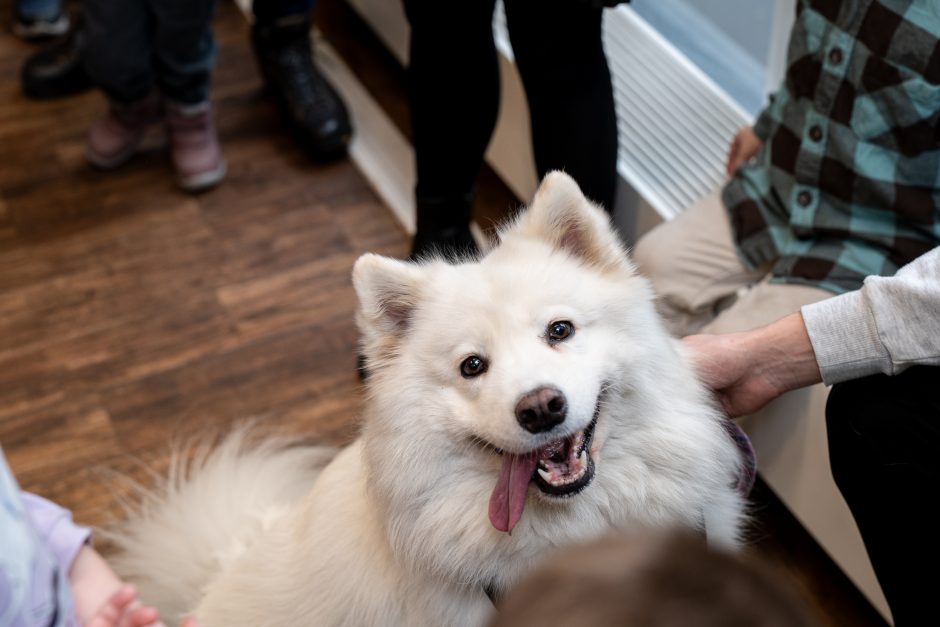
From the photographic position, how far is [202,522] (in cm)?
154

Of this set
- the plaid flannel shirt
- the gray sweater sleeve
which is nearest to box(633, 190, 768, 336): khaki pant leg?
the plaid flannel shirt

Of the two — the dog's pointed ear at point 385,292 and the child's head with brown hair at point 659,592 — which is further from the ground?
the child's head with brown hair at point 659,592

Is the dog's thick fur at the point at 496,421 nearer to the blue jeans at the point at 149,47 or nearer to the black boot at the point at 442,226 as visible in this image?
the black boot at the point at 442,226

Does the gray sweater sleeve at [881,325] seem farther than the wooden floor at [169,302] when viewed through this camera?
No

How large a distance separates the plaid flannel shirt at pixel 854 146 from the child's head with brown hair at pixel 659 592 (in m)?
0.99

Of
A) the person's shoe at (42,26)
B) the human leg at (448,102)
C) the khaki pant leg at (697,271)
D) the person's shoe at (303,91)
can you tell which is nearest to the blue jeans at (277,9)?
the person's shoe at (303,91)

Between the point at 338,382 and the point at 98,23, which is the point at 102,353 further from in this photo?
the point at 98,23

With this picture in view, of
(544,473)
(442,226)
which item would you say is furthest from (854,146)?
(442,226)

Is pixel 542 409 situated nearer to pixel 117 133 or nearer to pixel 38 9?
pixel 117 133

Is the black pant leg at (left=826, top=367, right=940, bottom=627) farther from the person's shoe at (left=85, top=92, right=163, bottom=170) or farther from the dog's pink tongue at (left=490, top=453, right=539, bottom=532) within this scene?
the person's shoe at (left=85, top=92, right=163, bottom=170)

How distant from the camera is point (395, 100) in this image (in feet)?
9.45

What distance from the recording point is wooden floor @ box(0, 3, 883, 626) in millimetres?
2025

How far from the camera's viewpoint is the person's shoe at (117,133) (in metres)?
2.72

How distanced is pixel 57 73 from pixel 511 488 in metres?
2.47
